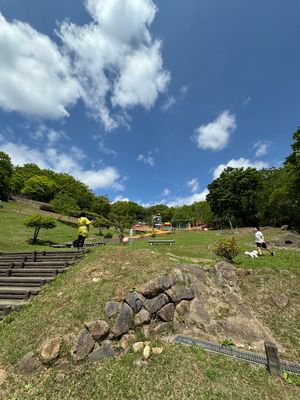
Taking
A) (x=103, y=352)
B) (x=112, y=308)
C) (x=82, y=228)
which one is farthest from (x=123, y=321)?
(x=82, y=228)

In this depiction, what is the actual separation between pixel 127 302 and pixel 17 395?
113 inches

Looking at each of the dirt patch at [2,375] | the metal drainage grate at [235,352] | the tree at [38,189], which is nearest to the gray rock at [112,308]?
the metal drainage grate at [235,352]

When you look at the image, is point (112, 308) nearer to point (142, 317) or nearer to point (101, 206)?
point (142, 317)

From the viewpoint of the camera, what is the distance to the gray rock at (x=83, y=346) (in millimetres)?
4834

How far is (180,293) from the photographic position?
6.81m

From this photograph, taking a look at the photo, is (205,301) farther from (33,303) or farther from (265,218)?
(265,218)

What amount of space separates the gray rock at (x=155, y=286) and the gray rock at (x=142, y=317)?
46 centimetres

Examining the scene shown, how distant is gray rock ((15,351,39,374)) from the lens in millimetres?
4555

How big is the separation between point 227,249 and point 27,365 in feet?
27.1

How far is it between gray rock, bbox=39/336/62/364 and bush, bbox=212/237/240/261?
746cm

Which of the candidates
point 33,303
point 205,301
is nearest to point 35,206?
point 33,303

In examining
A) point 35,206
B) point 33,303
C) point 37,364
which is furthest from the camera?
point 35,206

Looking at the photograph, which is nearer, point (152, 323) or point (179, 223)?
point (152, 323)

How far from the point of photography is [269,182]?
124ft
